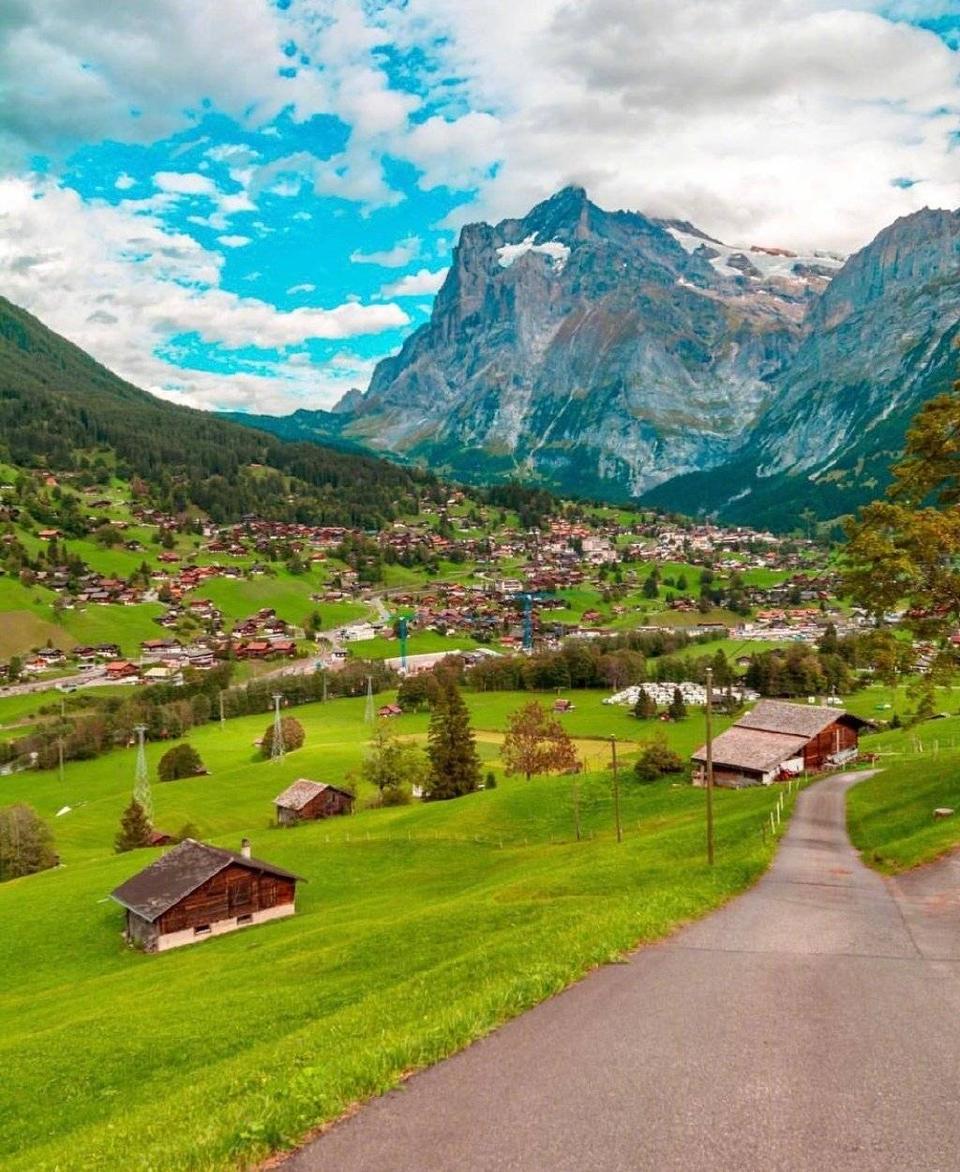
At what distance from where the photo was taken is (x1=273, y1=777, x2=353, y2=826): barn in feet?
278

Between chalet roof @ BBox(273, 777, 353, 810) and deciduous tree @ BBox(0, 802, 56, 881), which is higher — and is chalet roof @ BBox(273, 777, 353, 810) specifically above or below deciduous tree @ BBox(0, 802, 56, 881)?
above

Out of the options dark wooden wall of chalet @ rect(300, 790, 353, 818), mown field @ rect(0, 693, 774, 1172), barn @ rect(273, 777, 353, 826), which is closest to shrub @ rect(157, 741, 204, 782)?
barn @ rect(273, 777, 353, 826)

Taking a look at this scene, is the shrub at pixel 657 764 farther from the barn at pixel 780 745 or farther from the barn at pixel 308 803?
the barn at pixel 308 803

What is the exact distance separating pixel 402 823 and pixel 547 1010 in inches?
2317

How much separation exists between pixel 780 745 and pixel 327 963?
55.1 m

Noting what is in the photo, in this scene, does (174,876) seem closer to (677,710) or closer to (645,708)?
(677,710)

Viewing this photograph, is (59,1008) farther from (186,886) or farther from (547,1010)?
(547,1010)

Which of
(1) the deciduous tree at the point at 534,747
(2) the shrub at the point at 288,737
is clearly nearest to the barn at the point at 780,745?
(1) the deciduous tree at the point at 534,747

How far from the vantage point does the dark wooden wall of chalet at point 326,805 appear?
85.0 meters

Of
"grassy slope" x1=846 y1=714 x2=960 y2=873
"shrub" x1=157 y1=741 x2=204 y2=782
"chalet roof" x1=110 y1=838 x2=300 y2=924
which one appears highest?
"grassy slope" x1=846 y1=714 x2=960 y2=873

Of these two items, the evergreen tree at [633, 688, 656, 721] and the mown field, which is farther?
the evergreen tree at [633, 688, 656, 721]

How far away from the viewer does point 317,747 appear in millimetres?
118562

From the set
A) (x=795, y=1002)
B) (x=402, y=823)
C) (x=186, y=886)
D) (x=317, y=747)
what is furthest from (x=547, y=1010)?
(x=317, y=747)

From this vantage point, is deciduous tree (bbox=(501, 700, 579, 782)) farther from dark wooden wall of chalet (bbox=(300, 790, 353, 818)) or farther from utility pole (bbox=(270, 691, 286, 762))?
utility pole (bbox=(270, 691, 286, 762))
